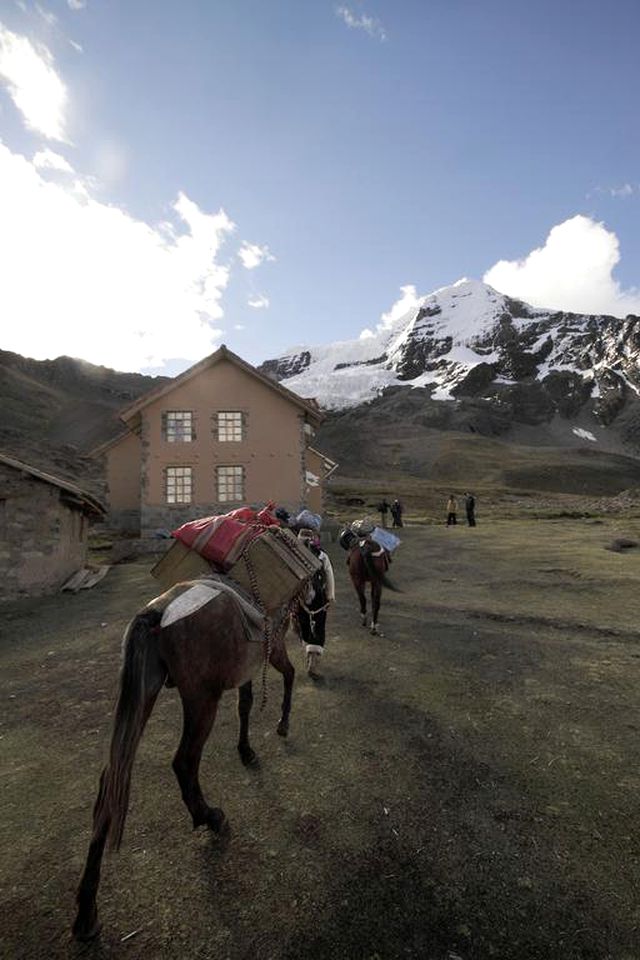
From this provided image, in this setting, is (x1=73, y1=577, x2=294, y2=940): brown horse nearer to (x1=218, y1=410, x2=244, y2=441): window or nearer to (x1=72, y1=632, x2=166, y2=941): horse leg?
(x1=72, y1=632, x2=166, y2=941): horse leg

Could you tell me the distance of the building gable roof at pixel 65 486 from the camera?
12.7 m

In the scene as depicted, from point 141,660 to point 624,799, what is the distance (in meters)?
4.44

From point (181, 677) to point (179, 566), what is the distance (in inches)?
65.5

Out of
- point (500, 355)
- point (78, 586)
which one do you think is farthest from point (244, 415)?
point (500, 355)

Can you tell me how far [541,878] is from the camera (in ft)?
11.3

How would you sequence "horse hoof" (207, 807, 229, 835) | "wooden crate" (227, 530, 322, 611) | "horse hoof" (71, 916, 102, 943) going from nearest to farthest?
"horse hoof" (71, 916, 102, 943) → "horse hoof" (207, 807, 229, 835) → "wooden crate" (227, 530, 322, 611)

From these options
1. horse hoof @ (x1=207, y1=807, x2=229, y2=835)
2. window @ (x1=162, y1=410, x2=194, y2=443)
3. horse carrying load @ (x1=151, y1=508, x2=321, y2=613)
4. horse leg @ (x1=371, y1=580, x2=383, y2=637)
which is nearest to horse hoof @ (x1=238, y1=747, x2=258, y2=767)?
horse hoof @ (x1=207, y1=807, x2=229, y2=835)

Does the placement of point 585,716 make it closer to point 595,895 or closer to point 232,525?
point 595,895

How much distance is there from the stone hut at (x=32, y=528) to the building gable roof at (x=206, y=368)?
8659mm

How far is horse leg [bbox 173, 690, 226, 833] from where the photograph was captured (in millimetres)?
3637

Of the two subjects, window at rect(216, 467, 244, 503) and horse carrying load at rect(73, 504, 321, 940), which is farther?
window at rect(216, 467, 244, 503)

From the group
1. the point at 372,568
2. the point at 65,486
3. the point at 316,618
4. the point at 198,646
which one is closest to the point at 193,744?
the point at 198,646

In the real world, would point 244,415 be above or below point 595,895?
above

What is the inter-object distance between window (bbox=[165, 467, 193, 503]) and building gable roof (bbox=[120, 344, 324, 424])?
3188mm
